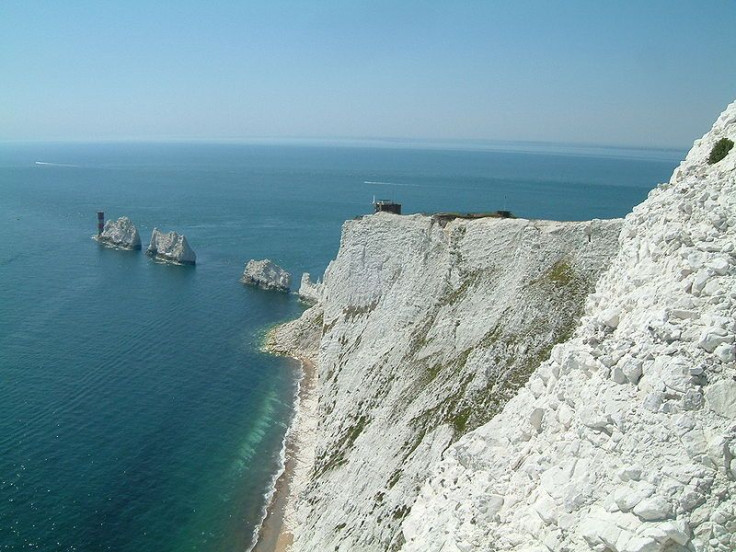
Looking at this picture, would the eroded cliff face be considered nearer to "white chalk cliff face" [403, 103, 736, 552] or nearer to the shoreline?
the shoreline

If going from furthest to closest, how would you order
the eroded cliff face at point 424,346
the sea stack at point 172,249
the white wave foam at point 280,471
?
the sea stack at point 172,249 < the white wave foam at point 280,471 < the eroded cliff face at point 424,346

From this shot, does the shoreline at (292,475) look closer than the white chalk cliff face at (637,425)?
No

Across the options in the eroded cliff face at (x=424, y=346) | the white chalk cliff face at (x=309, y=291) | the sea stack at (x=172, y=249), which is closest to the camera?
the eroded cliff face at (x=424, y=346)

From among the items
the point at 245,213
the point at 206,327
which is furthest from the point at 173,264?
the point at 245,213

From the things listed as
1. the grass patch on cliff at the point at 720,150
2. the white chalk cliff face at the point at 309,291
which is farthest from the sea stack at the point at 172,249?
the grass patch on cliff at the point at 720,150

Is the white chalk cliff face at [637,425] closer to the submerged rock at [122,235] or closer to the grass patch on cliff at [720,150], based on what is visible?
the grass patch on cliff at [720,150]

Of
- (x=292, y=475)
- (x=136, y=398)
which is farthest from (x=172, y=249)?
(x=292, y=475)

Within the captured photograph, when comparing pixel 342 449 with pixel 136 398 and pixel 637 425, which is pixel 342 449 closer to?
pixel 136 398
